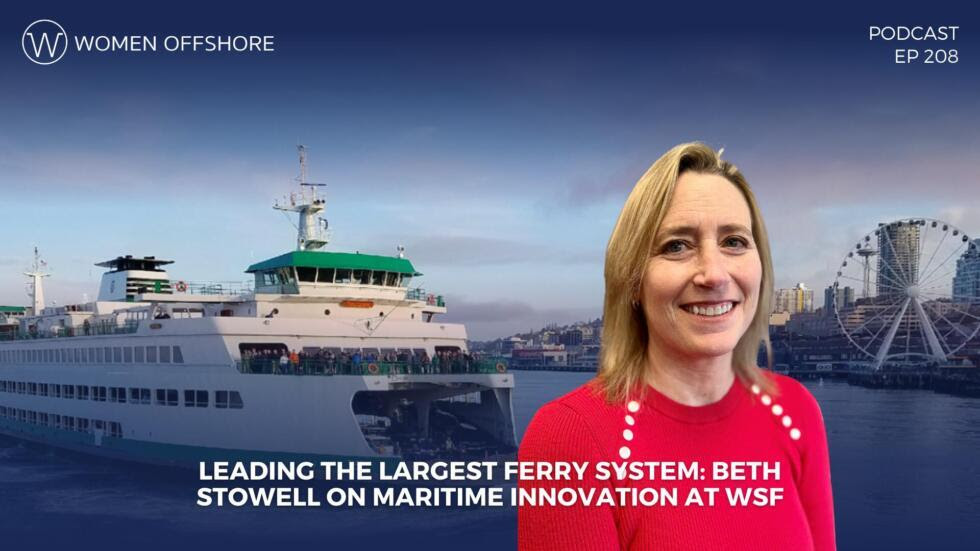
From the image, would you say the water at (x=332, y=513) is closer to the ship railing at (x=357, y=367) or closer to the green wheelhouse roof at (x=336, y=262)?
the ship railing at (x=357, y=367)

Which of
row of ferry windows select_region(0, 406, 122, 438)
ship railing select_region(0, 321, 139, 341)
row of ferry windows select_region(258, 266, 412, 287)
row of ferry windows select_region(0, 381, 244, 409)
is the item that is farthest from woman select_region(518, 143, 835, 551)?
row of ferry windows select_region(0, 406, 122, 438)

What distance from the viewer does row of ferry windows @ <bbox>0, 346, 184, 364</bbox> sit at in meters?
19.3

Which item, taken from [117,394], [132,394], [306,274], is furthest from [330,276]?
[117,394]

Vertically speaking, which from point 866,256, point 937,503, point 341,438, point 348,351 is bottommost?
point 937,503

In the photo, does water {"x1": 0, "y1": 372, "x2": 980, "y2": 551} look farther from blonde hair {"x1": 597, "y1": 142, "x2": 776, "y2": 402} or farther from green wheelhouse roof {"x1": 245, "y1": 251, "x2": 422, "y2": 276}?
blonde hair {"x1": 597, "y1": 142, "x2": 776, "y2": 402}

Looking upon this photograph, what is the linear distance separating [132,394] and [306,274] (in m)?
5.58

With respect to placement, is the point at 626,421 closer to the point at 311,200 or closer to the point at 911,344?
the point at 311,200

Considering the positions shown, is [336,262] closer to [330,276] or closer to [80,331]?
[330,276]

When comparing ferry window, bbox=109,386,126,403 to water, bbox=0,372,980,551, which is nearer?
water, bbox=0,372,980,551

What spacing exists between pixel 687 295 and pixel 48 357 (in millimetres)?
28054

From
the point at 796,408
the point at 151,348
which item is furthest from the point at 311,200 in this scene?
the point at 796,408

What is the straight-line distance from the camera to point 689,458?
151 centimetres

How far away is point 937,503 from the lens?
19172mm

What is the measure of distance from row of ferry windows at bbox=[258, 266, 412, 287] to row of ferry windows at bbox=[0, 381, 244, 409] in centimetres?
342
